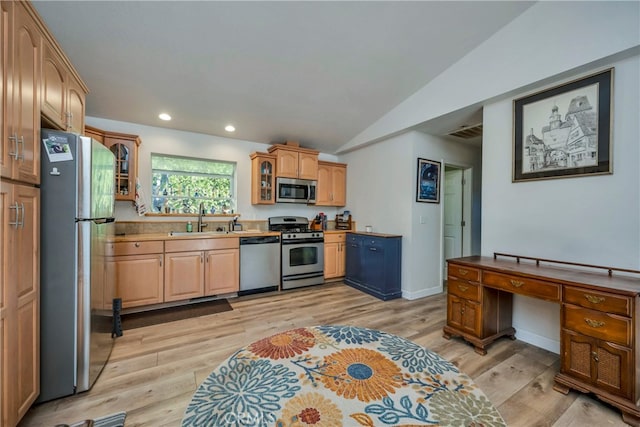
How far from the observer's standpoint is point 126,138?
3.35m

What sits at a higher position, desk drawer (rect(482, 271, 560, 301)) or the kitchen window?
the kitchen window

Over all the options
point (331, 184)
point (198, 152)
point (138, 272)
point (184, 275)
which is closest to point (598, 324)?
point (331, 184)

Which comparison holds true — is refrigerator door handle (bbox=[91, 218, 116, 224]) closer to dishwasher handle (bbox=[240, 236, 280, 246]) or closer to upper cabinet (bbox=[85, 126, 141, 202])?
upper cabinet (bbox=[85, 126, 141, 202])

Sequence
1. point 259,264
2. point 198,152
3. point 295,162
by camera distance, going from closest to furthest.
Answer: point 259,264, point 198,152, point 295,162

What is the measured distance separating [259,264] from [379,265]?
180 centimetres

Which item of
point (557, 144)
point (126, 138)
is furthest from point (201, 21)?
point (557, 144)

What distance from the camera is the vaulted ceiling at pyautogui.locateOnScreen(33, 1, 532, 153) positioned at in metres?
2.20

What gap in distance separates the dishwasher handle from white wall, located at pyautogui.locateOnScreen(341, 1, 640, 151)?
2674mm

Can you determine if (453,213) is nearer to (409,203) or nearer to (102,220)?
(409,203)

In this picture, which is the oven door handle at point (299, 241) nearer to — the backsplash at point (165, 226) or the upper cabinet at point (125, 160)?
the backsplash at point (165, 226)

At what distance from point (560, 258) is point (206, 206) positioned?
447 cm

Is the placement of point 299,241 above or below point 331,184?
below

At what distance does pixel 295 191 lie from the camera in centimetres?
447

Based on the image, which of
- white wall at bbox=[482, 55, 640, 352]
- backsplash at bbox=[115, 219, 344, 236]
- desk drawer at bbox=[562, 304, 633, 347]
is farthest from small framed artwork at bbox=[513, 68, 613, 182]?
backsplash at bbox=[115, 219, 344, 236]
